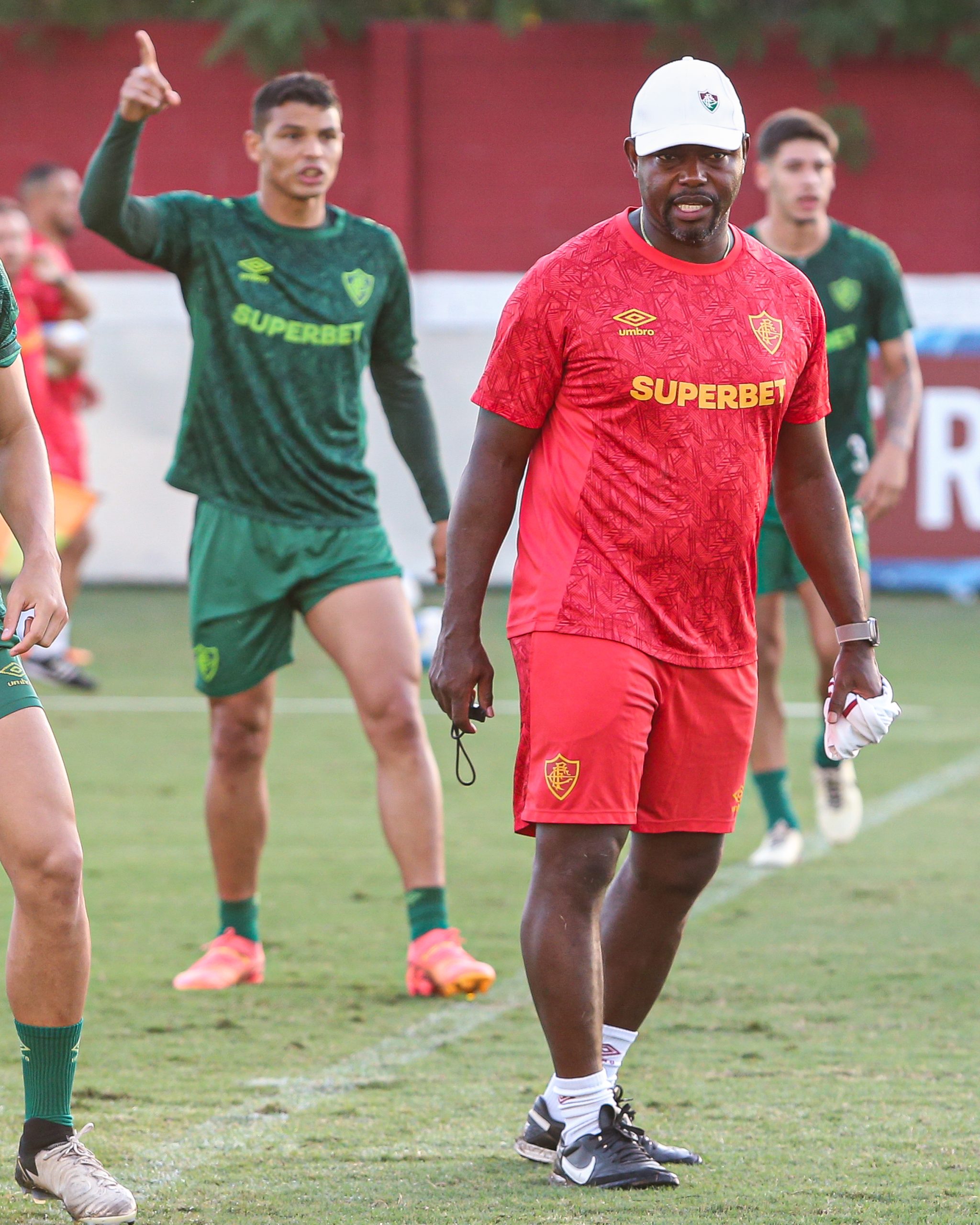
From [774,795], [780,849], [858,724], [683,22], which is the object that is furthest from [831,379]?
[683,22]

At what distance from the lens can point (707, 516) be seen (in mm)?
3998

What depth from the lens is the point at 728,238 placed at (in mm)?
4078

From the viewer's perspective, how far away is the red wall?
17.9 m

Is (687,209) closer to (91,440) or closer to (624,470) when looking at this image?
(624,470)

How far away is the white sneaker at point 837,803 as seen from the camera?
307 inches

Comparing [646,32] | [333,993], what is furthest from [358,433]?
[646,32]

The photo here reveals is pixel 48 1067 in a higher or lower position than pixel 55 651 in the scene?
higher

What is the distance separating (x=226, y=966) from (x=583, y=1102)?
2.14 metres

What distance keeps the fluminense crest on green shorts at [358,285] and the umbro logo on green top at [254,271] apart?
22 cm

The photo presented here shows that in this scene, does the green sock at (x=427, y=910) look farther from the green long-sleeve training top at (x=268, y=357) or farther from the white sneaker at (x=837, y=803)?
the white sneaker at (x=837, y=803)

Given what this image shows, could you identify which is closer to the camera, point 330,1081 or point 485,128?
point 330,1081

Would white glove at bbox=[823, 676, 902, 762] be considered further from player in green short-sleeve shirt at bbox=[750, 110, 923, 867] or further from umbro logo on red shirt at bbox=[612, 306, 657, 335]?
player in green short-sleeve shirt at bbox=[750, 110, 923, 867]

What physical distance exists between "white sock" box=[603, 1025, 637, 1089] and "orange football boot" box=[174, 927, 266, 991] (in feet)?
5.93

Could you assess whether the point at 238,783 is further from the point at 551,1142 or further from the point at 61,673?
the point at 61,673
